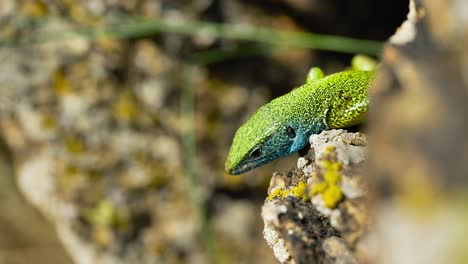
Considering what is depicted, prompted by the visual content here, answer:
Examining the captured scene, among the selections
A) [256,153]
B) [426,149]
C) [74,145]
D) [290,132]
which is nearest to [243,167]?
[256,153]

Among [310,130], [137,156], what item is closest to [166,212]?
[137,156]

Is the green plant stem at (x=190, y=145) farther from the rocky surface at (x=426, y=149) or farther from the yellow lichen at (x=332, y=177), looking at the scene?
the rocky surface at (x=426, y=149)

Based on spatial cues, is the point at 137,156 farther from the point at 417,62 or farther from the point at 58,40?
the point at 417,62

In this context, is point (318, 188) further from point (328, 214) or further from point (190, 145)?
point (190, 145)

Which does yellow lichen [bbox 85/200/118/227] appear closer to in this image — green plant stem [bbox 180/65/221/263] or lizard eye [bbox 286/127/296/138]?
green plant stem [bbox 180/65/221/263]

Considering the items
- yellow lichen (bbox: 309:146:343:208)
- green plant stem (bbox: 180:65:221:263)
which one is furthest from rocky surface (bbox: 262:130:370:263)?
green plant stem (bbox: 180:65:221:263)

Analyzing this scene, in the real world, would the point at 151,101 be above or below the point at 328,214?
above
